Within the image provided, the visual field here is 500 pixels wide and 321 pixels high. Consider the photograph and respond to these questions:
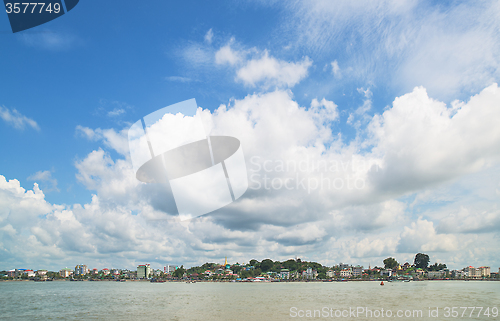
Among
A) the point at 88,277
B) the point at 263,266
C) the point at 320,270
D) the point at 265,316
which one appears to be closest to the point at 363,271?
the point at 320,270

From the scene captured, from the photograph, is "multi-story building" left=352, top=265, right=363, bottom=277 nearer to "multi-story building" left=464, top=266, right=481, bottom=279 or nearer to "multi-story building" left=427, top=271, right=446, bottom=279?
"multi-story building" left=427, top=271, right=446, bottom=279

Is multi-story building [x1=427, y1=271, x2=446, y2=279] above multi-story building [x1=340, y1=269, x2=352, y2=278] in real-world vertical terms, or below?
above

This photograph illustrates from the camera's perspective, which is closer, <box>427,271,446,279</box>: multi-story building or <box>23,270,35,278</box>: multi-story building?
<box>427,271,446,279</box>: multi-story building

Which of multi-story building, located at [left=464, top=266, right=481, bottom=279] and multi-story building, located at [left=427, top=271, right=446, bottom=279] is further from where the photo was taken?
multi-story building, located at [left=464, top=266, right=481, bottom=279]

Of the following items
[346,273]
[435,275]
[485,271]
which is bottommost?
[346,273]

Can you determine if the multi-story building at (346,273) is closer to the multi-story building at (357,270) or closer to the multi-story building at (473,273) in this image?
the multi-story building at (357,270)

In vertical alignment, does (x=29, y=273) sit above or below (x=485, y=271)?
below

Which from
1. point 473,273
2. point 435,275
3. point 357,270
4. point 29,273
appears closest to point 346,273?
point 357,270

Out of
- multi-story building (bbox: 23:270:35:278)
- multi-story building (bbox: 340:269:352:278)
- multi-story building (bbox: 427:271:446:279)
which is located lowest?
multi-story building (bbox: 23:270:35:278)

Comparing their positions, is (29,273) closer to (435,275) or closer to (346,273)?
(346,273)

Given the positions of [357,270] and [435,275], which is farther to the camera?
[357,270]

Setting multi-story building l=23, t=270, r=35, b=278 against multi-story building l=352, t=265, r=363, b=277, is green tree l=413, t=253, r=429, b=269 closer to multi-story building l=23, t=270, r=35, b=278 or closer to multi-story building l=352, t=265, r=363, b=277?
multi-story building l=352, t=265, r=363, b=277

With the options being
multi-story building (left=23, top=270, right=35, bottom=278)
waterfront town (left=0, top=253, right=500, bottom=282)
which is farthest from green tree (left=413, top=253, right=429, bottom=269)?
multi-story building (left=23, top=270, right=35, bottom=278)

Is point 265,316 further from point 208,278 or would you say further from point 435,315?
point 208,278
